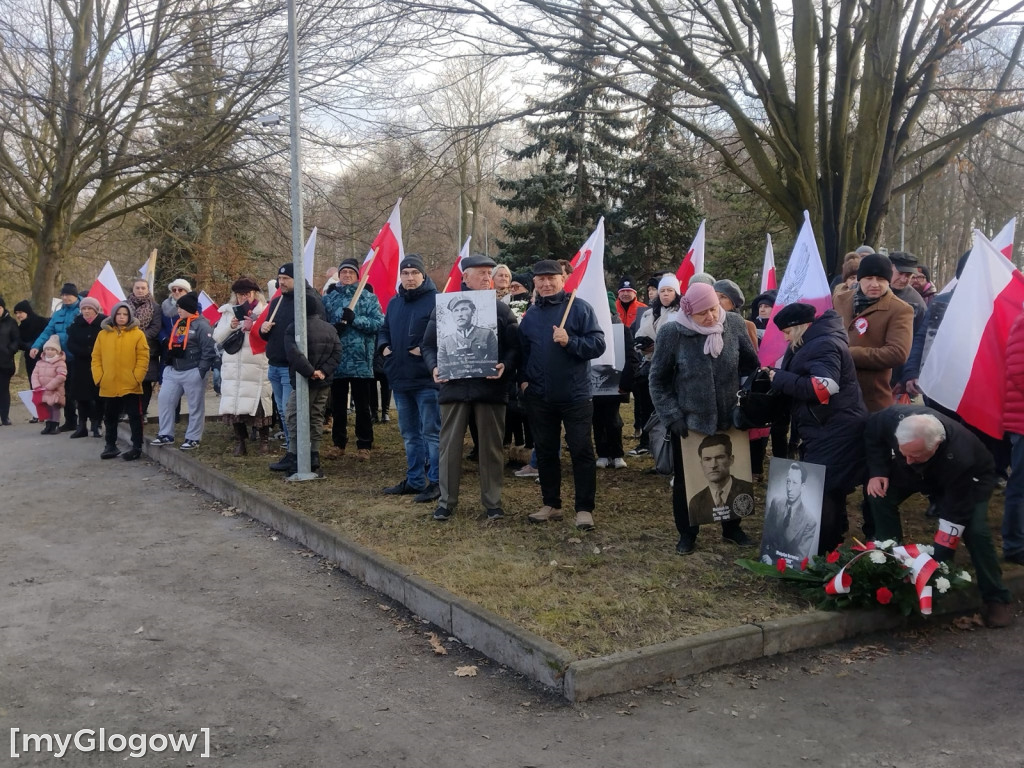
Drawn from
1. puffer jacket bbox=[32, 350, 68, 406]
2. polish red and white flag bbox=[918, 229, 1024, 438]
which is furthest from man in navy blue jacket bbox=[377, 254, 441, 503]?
puffer jacket bbox=[32, 350, 68, 406]

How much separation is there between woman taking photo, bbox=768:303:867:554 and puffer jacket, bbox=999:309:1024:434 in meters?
1.09

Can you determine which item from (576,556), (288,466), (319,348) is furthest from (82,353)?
(576,556)

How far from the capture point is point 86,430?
1356 centimetres

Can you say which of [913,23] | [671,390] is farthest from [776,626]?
[913,23]

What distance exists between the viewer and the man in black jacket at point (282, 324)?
9.53 metres

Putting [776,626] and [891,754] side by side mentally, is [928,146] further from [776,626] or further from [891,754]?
[891,754]

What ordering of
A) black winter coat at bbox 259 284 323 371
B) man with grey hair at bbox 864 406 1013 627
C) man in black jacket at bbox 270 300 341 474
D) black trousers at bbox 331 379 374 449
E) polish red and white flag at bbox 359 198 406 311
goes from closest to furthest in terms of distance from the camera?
man with grey hair at bbox 864 406 1013 627, man in black jacket at bbox 270 300 341 474, black winter coat at bbox 259 284 323 371, polish red and white flag at bbox 359 198 406 311, black trousers at bbox 331 379 374 449

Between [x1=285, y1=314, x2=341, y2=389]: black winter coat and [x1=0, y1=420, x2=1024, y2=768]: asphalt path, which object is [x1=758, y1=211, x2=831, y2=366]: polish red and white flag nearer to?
[x1=0, y1=420, x2=1024, y2=768]: asphalt path

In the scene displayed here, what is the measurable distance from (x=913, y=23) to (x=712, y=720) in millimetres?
11814

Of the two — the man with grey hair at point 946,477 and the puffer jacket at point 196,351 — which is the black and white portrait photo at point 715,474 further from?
the puffer jacket at point 196,351

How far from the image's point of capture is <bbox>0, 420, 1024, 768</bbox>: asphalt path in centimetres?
379

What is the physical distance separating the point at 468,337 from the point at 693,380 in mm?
1913

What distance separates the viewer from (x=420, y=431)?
8.55 m

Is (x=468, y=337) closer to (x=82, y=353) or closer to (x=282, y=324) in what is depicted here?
(x=282, y=324)
